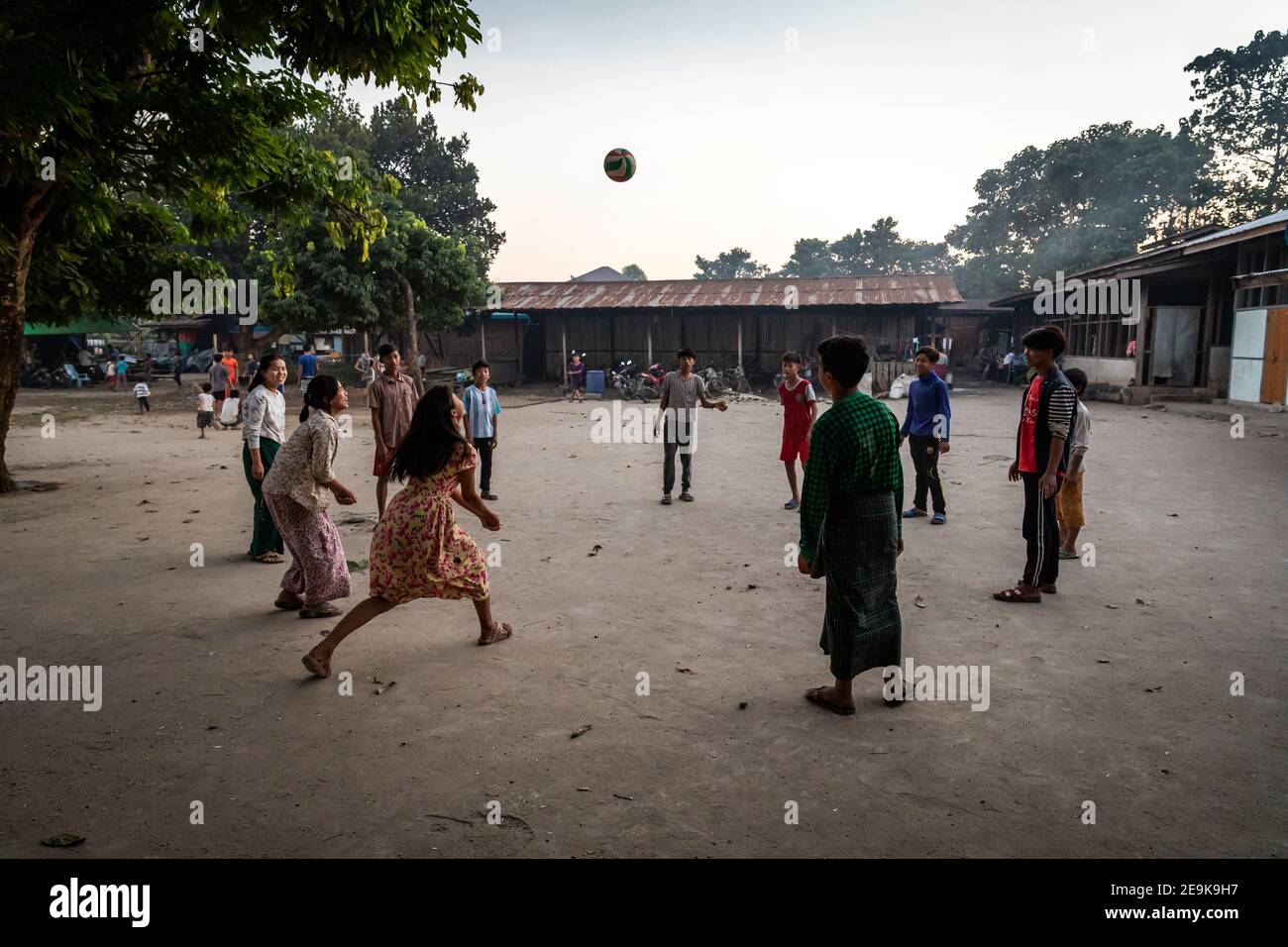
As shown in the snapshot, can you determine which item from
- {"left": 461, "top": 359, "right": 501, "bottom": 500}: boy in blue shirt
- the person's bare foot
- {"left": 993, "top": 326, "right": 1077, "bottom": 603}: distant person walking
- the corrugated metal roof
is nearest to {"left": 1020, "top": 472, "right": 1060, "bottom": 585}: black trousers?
{"left": 993, "top": 326, "right": 1077, "bottom": 603}: distant person walking

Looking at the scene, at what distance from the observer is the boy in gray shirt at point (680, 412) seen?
8.84 metres

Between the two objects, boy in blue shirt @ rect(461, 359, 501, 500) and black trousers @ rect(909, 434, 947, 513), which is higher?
boy in blue shirt @ rect(461, 359, 501, 500)

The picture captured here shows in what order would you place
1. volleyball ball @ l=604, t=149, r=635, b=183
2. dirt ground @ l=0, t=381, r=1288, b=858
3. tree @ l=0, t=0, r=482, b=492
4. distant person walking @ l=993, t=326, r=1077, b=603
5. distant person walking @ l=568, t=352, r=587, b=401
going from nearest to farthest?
dirt ground @ l=0, t=381, r=1288, b=858
distant person walking @ l=993, t=326, r=1077, b=603
tree @ l=0, t=0, r=482, b=492
volleyball ball @ l=604, t=149, r=635, b=183
distant person walking @ l=568, t=352, r=587, b=401

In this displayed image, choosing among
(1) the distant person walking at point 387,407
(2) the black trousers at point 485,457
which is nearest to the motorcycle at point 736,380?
(2) the black trousers at point 485,457

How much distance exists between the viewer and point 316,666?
434 cm

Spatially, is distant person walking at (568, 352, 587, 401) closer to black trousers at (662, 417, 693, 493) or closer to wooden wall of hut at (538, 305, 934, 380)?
wooden wall of hut at (538, 305, 934, 380)

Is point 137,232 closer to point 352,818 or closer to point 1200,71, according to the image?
point 352,818

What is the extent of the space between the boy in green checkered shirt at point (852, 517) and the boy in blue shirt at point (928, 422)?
13.1 feet

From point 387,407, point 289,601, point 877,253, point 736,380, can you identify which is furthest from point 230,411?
point 877,253

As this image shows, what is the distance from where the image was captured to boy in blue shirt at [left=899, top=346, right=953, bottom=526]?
25.4 feet

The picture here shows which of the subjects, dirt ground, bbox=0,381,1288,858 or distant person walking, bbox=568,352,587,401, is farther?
distant person walking, bbox=568,352,587,401

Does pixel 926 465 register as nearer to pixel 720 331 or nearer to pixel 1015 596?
pixel 1015 596
